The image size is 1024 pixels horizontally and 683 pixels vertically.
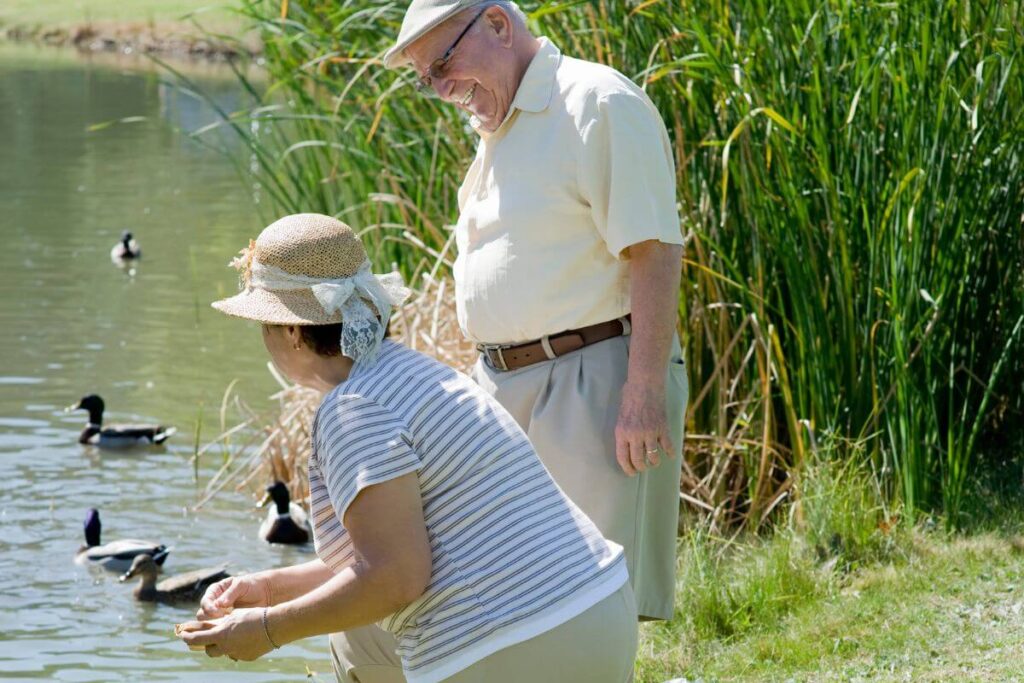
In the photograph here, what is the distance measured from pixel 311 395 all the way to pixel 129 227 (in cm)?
1022

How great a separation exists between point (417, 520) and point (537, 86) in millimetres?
1389

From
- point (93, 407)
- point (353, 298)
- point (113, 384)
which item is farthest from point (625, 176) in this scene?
point (113, 384)

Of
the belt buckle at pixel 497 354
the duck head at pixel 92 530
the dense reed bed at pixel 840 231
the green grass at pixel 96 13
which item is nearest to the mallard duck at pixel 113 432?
the duck head at pixel 92 530

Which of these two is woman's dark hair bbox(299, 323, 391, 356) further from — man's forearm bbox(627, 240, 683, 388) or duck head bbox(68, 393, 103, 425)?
duck head bbox(68, 393, 103, 425)

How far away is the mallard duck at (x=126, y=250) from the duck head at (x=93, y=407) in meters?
4.75

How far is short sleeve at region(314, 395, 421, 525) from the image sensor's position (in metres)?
2.46

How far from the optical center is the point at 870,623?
4.40 meters

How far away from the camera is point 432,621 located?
257 centimetres

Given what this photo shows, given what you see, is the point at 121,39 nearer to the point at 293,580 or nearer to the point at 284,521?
the point at 284,521

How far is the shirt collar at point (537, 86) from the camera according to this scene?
3.54 metres

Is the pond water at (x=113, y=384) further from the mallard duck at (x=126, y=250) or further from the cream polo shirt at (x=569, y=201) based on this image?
the cream polo shirt at (x=569, y=201)

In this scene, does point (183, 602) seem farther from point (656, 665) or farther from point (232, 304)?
point (232, 304)

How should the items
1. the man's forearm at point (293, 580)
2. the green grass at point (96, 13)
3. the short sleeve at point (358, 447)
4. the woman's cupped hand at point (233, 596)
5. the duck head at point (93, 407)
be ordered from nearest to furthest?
the short sleeve at point (358, 447) → the woman's cupped hand at point (233, 596) → the man's forearm at point (293, 580) → the duck head at point (93, 407) → the green grass at point (96, 13)

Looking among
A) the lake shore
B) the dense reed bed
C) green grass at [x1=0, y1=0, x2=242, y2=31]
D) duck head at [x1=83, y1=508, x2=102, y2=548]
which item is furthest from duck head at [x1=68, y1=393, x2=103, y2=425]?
green grass at [x1=0, y1=0, x2=242, y2=31]
